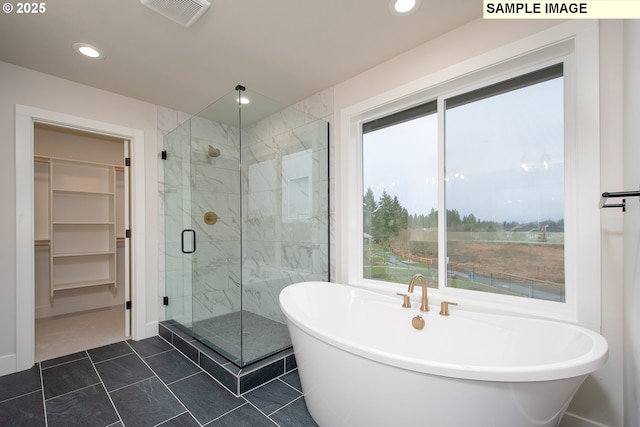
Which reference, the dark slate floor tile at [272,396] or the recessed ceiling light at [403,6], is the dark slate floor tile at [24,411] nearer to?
the dark slate floor tile at [272,396]

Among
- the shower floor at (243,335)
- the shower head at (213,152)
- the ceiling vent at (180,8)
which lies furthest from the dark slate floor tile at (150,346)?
the ceiling vent at (180,8)

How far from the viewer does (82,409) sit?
1.75 metres

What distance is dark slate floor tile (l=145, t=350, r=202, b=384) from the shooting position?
7.01ft

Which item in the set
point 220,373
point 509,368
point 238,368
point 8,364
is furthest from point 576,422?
point 8,364

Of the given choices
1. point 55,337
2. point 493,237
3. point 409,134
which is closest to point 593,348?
point 493,237

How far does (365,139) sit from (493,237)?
1391 mm

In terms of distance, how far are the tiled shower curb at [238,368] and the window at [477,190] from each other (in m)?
1.06

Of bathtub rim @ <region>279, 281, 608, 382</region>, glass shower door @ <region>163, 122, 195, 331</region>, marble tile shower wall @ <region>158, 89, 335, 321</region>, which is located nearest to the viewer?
bathtub rim @ <region>279, 281, 608, 382</region>

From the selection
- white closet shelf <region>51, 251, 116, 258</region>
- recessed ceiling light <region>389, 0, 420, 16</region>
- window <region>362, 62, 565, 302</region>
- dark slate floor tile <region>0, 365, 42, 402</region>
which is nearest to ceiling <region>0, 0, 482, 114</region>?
recessed ceiling light <region>389, 0, 420, 16</region>

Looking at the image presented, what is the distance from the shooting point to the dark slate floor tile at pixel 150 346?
2561 mm

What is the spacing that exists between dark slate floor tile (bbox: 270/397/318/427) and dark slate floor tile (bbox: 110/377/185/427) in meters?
0.62

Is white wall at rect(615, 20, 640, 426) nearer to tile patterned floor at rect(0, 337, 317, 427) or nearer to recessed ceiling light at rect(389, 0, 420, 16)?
recessed ceiling light at rect(389, 0, 420, 16)

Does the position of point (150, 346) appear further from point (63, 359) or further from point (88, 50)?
point (88, 50)

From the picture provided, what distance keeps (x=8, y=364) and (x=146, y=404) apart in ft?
4.46
